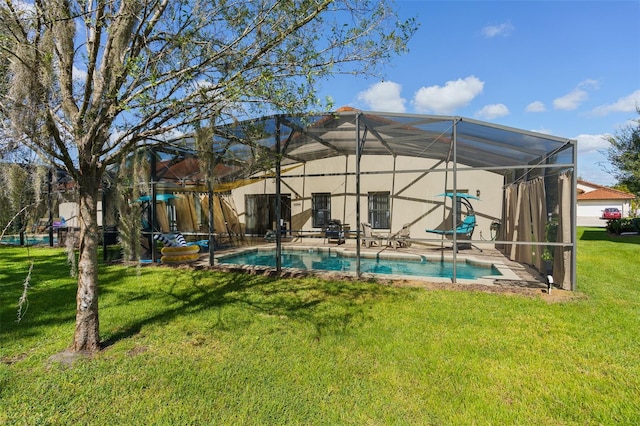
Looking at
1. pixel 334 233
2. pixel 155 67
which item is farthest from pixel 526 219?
pixel 155 67

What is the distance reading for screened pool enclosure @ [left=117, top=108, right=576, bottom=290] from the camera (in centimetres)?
566

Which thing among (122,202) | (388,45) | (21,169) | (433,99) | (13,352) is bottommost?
(13,352)

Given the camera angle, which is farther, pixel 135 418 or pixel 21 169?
pixel 21 169

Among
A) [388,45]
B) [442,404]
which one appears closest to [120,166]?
[388,45]

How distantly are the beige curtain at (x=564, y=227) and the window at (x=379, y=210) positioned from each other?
7.36m

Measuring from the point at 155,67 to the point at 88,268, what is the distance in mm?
2240

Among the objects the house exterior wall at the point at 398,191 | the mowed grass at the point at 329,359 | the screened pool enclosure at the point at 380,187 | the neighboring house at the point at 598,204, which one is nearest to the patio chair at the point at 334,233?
the screened pool enclosure at the point at 380,187

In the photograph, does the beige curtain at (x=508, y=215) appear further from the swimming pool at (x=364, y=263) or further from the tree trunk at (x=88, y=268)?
the tree trunk at (x=88, y=268)

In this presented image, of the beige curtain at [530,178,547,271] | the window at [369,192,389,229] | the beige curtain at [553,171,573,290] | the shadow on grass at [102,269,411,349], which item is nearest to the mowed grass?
the shadow on grass at [102,269,411,349]

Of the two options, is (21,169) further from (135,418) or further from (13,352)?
(135,418)

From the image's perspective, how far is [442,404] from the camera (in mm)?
2500

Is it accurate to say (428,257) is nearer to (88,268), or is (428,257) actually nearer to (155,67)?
(88,268)

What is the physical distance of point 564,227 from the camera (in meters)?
5.66

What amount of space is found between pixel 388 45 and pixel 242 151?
9.67ft
